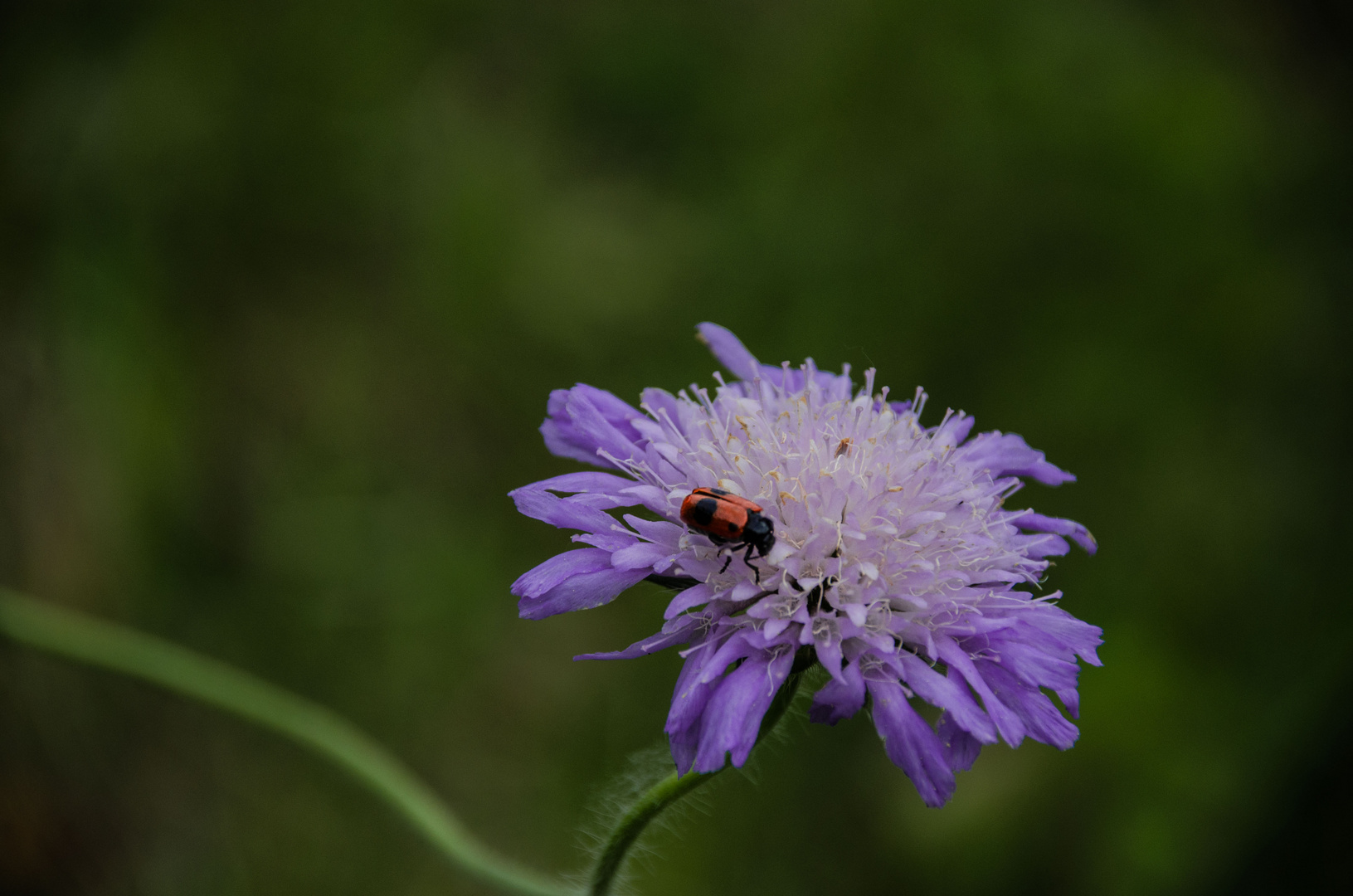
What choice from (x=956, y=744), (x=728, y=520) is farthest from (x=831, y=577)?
(x=956, y=744)

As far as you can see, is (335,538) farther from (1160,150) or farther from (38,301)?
(1160,150)

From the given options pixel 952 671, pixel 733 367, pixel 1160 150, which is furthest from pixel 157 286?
pixel 1160 150

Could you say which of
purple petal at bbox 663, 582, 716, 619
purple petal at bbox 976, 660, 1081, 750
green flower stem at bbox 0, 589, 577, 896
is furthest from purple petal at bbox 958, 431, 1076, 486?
green flower stem at bbox 0, 589, 577, 896

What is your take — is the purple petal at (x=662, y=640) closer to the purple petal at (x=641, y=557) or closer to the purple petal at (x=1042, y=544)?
the purple petal at (x=641, y=557)

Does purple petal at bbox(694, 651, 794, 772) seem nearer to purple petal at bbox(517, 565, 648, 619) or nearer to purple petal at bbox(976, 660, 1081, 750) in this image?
purple petal at bbox(517, 565, 648, 619)

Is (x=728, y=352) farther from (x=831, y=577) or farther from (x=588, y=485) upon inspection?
(x=831, y=577)
